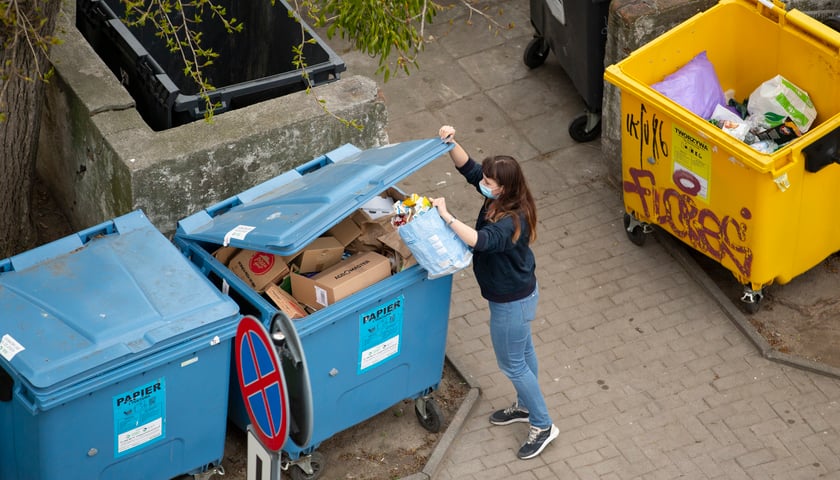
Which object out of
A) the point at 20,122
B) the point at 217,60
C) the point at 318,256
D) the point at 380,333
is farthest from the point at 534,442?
the point at 217,60

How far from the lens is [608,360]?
6.43 meters

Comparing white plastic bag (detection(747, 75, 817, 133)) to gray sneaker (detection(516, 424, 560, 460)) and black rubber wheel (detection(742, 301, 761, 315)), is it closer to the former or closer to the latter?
black rubber wheel (detection(742, 301, 761, 315))

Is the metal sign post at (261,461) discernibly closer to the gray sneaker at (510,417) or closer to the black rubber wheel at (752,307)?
the gray sneaker at (510,417)

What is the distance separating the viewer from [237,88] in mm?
6535

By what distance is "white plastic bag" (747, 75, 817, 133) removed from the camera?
259 inches

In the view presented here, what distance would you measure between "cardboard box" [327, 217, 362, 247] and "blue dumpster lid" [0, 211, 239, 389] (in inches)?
30.6

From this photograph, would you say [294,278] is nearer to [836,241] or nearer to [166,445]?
[166,445]

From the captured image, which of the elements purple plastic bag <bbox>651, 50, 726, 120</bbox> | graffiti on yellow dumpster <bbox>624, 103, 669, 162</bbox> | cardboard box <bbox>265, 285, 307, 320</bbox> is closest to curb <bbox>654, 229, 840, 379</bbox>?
graffiti on yellow dumpster <bbox>624, 103, 669, 162</bbox>

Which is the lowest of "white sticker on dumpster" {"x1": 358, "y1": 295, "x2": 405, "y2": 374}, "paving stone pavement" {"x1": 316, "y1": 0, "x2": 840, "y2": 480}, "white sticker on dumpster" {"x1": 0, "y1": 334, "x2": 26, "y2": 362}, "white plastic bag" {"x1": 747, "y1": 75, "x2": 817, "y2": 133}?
"paving stone pavement" {"x1": 316, "y1": 0, "x2": 840, "y2": 480}

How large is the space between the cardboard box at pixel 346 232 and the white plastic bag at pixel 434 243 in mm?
534

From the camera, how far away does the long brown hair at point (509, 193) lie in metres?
5.26

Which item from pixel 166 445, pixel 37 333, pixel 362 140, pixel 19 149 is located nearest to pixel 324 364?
pixel 166 445

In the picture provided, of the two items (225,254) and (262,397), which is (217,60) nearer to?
(225,254)

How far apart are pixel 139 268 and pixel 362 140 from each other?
1799 millimetres
